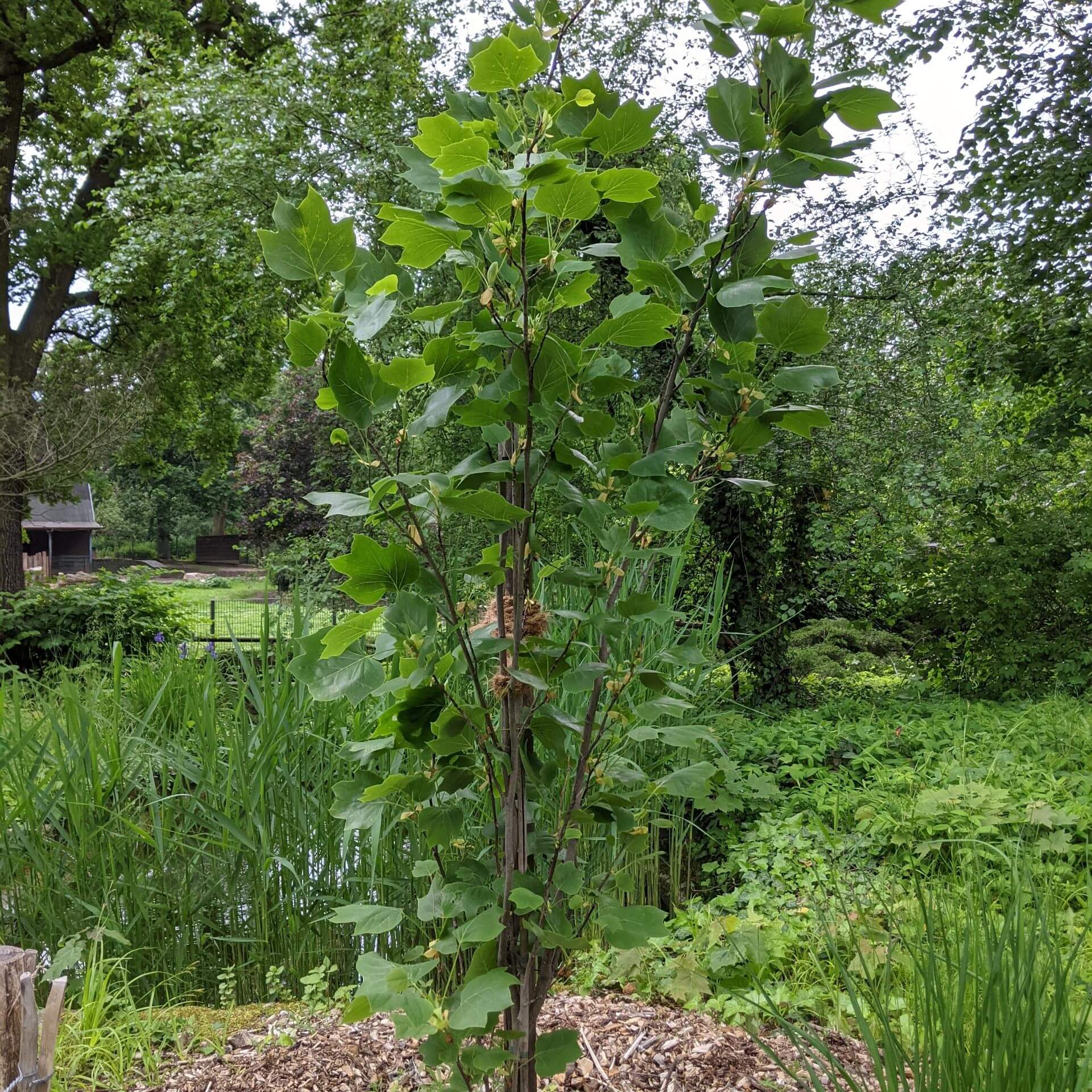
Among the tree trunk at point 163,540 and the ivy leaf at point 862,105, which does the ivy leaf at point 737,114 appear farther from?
the tree trunk at point 163,540

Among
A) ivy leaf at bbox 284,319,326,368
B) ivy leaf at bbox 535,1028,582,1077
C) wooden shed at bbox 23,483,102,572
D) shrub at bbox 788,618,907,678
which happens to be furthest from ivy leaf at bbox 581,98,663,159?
wooden shed at bbox 23,483,102,572

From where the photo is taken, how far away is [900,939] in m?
1.54

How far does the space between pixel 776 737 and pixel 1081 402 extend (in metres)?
3.79

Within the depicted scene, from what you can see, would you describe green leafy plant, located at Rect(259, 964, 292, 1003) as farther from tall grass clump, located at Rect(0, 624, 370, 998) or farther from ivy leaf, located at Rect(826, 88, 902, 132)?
ivy leaf, located at Rect(826, 88, 902, 132)

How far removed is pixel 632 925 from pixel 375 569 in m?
0.63

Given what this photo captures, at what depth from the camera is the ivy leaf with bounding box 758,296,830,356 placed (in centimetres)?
109

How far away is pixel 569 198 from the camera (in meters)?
1.01

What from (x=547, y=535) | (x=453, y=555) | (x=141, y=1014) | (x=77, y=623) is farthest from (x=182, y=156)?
(x=141, y=1014)

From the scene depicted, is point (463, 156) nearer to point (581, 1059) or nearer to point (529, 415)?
point (529, 415)

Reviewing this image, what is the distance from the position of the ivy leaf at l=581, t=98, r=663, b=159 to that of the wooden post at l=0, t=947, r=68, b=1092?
5.58 ft

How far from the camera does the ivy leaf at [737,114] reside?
42.7 inches

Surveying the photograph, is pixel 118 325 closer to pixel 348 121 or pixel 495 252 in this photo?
pixel 348 121

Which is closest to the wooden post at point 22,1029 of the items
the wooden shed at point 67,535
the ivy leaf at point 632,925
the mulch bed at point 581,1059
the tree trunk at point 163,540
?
the mulch bed at point 581,1059

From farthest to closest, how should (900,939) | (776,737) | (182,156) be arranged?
(182,156), (776,737), (900,939)
